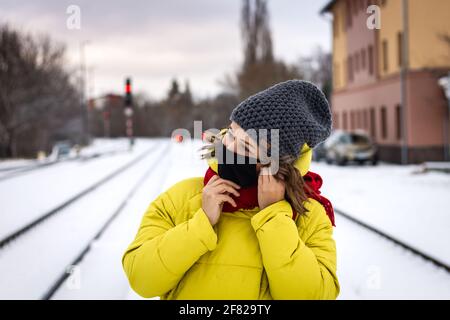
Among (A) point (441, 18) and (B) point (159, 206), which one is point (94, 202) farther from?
(A) point (441, 18)

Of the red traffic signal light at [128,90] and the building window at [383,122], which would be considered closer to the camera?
the red traffic signal light at [128,90]

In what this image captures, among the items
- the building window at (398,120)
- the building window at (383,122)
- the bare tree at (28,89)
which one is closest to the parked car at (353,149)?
the building window at (398,120)

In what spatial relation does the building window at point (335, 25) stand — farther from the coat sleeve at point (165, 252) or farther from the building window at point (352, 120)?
the coat sleeve at point (165, 252)

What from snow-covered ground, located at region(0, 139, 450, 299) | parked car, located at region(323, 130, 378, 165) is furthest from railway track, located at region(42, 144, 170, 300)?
parked car, located at region(323, 130, 378, 165)

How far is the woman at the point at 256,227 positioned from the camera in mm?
1604

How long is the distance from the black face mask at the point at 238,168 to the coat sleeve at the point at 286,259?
107 millimetres

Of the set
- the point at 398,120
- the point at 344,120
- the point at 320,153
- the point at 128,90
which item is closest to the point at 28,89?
the point at 128,90

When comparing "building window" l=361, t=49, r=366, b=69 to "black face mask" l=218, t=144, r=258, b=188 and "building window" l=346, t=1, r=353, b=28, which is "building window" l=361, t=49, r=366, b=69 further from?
"black face mask" l=218, t=144, r=258, b=188

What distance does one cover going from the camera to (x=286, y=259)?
63.0 inches

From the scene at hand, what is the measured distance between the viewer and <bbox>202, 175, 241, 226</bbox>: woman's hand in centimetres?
162

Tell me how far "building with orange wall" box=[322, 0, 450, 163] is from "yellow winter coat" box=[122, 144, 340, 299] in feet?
73.8

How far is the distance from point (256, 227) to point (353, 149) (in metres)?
24.0

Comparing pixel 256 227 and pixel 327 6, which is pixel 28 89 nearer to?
pixel 327 6
